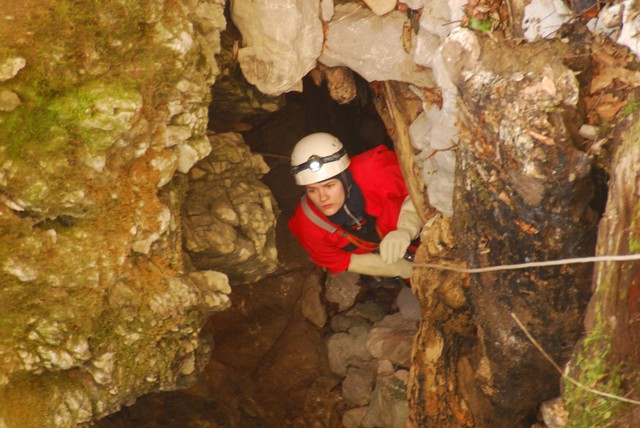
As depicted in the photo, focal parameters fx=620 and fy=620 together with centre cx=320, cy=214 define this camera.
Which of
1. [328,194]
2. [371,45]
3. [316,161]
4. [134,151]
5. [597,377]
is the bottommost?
[597,377]

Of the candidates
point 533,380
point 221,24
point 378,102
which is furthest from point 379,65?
point 533,380

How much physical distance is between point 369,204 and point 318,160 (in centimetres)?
64

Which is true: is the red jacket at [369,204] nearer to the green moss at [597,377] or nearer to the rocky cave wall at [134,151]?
the rocky cave wall at [134,151]

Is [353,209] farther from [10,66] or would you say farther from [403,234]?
[10,66]

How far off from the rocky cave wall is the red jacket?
2.32 ft

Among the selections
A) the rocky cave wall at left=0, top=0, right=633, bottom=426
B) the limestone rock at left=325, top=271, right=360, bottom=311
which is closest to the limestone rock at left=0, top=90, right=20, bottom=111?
the rocky cave wall at left=0, top=0, right=633, bottom=426

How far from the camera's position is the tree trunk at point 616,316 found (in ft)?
8.66

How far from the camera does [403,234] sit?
16.1ft

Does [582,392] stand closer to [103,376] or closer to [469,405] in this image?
[469,405]

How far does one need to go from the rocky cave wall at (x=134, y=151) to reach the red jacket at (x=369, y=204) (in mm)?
708

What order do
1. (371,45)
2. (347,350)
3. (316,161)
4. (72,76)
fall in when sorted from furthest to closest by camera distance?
1. (347,350)
2. (316,161)
3. (371,45)
4. (72,76)

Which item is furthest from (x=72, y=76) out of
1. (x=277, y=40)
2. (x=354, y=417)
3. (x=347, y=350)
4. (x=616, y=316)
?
(x=354, y=417)

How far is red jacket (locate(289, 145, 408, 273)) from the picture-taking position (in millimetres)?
5039

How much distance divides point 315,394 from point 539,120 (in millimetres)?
3940
